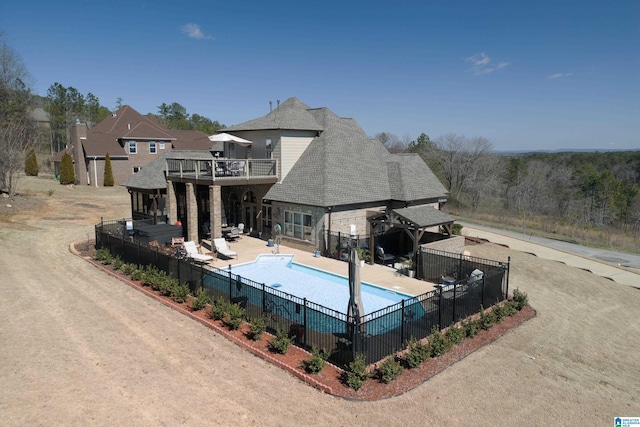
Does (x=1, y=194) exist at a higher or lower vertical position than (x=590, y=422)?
higher

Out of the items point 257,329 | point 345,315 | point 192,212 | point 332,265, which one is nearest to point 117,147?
point 192,212

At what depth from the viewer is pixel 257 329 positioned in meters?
11.8

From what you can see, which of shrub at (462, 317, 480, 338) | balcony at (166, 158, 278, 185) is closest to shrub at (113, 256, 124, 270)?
balcony at (166, 158, 278, 185)

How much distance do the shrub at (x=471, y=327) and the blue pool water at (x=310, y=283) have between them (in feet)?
9.47

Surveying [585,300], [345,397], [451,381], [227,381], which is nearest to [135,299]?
[227,381]

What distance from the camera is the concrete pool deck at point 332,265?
56.1 feet

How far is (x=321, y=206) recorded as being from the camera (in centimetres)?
A: 2192

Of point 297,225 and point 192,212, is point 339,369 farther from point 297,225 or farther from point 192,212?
point 192,212

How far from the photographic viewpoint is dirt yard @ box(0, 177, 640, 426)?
8492mm

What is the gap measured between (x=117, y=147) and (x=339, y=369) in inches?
2021

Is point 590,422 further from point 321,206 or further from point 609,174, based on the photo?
point 609,174

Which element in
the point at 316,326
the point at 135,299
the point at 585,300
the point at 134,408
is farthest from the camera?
the point at 585,300

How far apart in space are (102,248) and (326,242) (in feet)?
38.7

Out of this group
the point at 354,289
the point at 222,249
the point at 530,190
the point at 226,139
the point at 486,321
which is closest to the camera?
the point at 354,289
